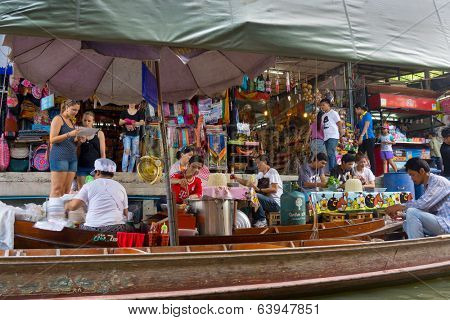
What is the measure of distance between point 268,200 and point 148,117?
2935 millimetres

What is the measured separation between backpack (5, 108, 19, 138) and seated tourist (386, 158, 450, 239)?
6578mm

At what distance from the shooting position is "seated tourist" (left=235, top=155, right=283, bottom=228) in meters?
6.81

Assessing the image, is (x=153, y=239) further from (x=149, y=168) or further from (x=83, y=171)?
(x=83, y=171)

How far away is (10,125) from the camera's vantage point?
24.5 feet

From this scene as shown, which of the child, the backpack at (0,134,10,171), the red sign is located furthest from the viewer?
the red sign

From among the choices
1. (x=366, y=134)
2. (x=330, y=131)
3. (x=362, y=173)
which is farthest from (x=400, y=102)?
(x=362, y=173)

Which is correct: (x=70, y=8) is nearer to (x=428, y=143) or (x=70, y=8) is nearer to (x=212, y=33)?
(x=212, y=33)

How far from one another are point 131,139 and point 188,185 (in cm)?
287

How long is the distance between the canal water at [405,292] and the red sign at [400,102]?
8.50 m

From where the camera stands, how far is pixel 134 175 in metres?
7.70

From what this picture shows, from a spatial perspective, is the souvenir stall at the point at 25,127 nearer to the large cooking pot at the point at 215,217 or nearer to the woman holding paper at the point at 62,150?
the woman holding paper at the point at 62,150

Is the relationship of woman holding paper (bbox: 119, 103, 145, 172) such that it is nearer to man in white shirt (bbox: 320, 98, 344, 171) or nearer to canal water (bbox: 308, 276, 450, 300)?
man in white shirt (bbox: 320, 98, 344, 171)

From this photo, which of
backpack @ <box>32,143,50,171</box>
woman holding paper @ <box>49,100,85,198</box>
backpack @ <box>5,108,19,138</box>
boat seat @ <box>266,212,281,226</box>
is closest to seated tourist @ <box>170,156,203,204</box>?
woman holding paper @ <box>49,100,85,198</box>

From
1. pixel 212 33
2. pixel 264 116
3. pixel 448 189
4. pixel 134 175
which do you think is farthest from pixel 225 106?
pixel 212 33
